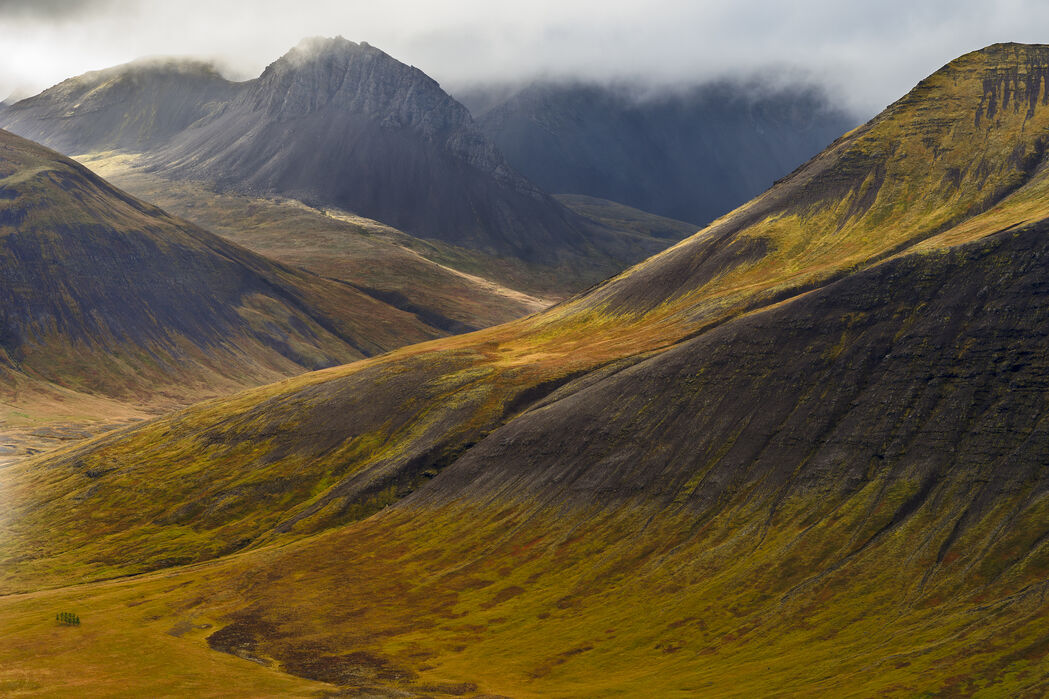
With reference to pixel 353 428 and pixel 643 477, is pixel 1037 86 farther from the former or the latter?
pixel 353 428

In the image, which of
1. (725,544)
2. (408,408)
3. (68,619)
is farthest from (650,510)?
(68,619)

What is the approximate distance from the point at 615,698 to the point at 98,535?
10570cm

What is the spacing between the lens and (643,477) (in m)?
133

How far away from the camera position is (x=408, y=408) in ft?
572

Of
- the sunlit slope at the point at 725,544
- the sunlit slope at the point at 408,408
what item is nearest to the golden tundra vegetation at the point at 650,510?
the sunlit slope at the point at 725,544

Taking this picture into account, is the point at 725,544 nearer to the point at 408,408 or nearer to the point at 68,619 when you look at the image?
the point at 408,408

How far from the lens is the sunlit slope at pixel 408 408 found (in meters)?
155

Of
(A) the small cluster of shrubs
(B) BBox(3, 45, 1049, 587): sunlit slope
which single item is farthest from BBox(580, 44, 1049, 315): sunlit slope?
(A) the small cluster of shrubs

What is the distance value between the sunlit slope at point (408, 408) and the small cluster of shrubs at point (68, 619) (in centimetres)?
2545

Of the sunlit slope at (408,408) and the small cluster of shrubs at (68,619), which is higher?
the sunlit slope at (408,408)

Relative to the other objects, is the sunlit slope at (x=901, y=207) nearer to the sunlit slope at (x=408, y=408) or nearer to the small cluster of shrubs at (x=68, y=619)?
the sunlit slope at (x=408, y=408)

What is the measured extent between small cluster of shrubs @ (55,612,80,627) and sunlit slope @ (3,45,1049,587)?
25452 mm

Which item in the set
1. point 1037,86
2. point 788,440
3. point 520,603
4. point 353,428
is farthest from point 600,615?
point 1037,86

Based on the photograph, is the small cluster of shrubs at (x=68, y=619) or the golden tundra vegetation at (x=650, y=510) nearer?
the golden tundra vegetation at (x=650, y=510)
